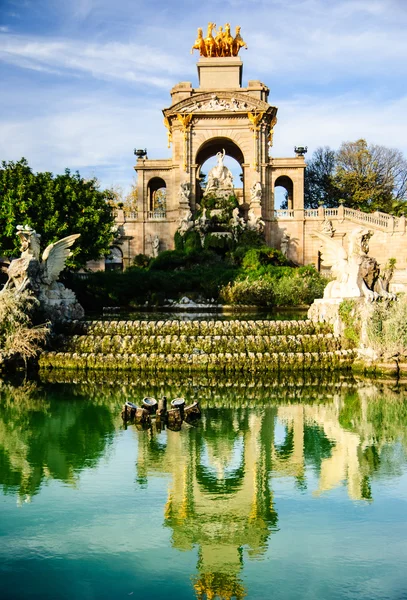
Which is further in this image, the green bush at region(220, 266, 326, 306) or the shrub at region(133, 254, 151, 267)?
the shrub at region(133, 254, 151, 267)

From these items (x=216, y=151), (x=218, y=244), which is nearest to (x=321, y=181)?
(x=216, y=151)

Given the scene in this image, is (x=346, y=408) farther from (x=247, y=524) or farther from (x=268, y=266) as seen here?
(x=268, y=266)

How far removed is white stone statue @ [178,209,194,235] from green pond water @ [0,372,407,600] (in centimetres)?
2785

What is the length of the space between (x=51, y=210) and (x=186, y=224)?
13.7 meters

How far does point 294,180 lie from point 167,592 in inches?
1560

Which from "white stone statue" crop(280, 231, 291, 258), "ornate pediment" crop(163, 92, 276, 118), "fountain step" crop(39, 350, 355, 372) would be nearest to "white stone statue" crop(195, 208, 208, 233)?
"white stone statue" crop(280, 231, 291, 258)

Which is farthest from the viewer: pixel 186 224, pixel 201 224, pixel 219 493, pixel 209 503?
pixel 186 224

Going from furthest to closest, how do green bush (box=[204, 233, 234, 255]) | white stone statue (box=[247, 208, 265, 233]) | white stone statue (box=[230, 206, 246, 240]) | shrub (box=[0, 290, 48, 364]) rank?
white stone statue (box=[247, 208, 265, 233]) < white stone statue (box=[230, 206, 246, 240]) < green bush (box=[204, 233, 234, 255]) < shrub (box=[0, 290, 48, 364])

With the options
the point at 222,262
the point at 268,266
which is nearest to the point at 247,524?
the point at 268,266

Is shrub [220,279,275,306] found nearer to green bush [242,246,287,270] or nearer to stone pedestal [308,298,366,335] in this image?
green bush [242,246,287,270]

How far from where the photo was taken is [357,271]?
1689 centimetres

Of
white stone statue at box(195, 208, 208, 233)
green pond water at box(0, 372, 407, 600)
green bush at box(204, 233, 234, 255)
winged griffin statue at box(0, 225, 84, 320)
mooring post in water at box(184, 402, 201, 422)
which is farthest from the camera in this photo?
white stone statue at box(195, 208, 208, 233)

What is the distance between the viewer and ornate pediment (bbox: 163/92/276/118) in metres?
41.8

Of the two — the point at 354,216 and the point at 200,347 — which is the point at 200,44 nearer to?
the point at 354,216
